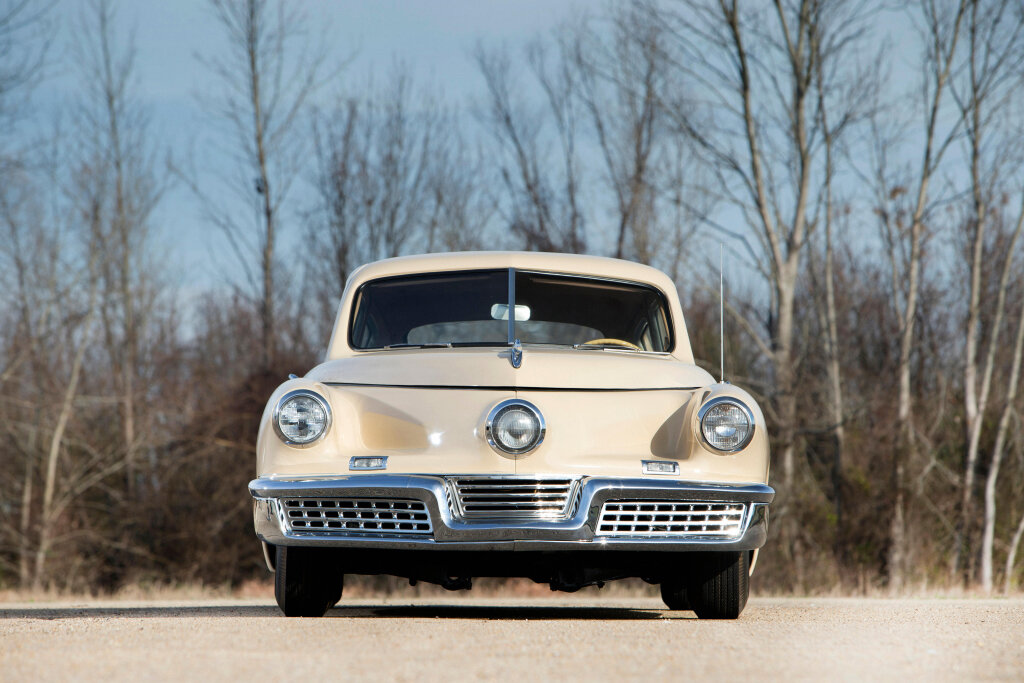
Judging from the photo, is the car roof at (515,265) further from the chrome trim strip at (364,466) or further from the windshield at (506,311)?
the chrome trim strip at (364,466)

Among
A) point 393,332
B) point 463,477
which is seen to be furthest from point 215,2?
point 463,477

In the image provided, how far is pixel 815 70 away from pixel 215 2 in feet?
46.7

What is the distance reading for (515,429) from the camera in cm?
495

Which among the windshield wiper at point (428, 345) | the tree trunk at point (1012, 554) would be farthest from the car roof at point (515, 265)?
the tree trunk at point (1012, 554)

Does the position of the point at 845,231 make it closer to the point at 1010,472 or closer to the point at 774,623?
the point at 1010,472

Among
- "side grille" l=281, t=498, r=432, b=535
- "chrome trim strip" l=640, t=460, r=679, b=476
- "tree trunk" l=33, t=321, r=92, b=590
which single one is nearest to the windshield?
"chrome trim strip" l=640, t=460, r=679, b=476

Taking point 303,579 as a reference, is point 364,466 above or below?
above

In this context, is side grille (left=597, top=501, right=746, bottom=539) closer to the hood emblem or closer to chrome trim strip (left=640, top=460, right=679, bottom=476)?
chrome trim strip (left=640, top=460, right=679, bottom=476)

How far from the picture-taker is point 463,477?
488cm

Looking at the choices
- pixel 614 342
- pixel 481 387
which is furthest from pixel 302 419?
pixel 614 342

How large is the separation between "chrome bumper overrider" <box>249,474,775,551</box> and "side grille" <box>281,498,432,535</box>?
2cm

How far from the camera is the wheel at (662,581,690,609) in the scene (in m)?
5.70

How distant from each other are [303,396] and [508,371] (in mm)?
960

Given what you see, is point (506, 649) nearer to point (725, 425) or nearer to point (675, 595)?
point (725, 425)
